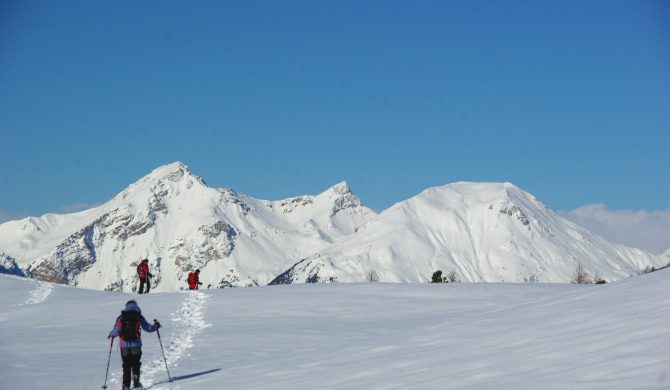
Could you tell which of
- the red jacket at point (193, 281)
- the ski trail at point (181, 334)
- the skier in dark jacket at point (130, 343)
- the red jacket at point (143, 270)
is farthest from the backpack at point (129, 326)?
the red jacket at point (193, 281)

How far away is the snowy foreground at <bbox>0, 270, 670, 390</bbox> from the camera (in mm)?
12469

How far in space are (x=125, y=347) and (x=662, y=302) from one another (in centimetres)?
1083

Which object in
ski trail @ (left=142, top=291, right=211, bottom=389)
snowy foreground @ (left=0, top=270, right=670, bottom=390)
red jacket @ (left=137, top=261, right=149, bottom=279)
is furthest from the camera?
red jacket @ (left=137, top=261, right=149, bottom=279)

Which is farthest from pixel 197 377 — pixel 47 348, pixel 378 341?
pixel 47 348

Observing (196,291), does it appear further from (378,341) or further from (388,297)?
(378,341)

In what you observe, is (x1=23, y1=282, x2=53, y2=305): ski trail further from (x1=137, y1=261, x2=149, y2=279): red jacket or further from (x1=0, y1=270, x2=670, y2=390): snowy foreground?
(x1=137, y1=261, x2=149, y2=279): red jacket

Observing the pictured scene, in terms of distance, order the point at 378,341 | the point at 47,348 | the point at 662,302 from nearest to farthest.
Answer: the point at 662,302, the point at 378,341, the point at 47,348

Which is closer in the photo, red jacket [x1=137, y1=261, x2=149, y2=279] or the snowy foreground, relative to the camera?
the snowy foreground

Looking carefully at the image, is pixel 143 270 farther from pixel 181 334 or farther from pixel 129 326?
pixel 129 326

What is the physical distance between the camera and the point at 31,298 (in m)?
38.5

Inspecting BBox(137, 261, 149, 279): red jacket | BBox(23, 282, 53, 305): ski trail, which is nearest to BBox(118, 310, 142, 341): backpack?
BBox(137, 261, 149, 279): red jacket

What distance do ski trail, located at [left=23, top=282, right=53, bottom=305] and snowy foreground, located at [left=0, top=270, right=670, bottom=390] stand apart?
699mm

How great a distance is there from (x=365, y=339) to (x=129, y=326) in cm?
748

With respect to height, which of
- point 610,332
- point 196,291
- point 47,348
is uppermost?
point 196,291
